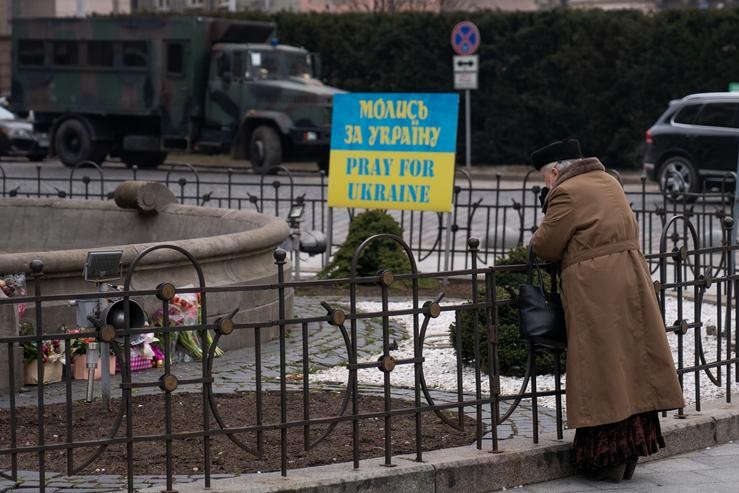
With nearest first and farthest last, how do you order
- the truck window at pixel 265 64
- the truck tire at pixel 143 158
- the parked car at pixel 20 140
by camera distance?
the truck window at pixel 265 64, the truck tire at pixel 143 158, the parked car at pixel 20 140

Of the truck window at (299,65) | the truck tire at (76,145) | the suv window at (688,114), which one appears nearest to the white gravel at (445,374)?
the suv window at (688,114)

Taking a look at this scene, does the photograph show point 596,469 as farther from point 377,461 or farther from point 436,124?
point 436,124

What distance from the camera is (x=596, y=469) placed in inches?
267

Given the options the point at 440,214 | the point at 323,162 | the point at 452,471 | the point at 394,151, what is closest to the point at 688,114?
the point at 323,162

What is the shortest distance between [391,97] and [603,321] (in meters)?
7.48

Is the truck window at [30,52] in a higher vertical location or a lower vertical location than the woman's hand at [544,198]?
higher

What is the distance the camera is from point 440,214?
15.6 metres

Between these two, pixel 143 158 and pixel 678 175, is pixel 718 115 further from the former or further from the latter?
pixel 143 158

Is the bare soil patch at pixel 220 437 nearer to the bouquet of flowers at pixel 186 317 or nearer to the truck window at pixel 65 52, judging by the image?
the bouquet of flowers at pixel 186 317

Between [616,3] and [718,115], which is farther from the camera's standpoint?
[616,3]

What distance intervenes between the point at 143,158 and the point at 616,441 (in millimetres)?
25270

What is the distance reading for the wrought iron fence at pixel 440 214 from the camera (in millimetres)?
14578

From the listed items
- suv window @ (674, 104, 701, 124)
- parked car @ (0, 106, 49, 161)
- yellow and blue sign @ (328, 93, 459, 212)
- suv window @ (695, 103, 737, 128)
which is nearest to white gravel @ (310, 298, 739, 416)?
yellow and blue sign @ (328, 93, 459, 212)

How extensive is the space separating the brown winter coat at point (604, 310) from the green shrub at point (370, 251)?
626 centimetres
